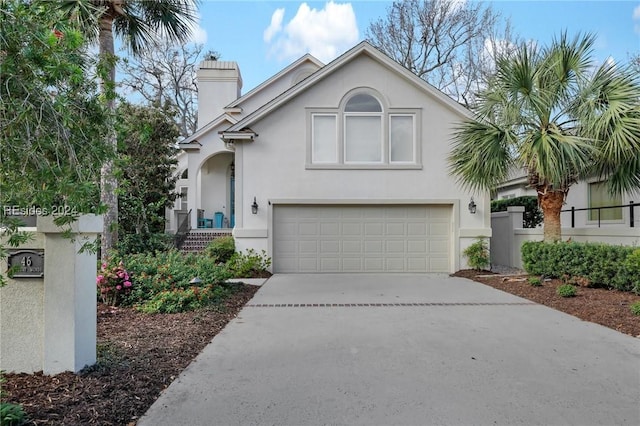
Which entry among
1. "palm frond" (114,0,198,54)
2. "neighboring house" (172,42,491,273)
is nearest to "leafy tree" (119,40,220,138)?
"palm frond" (114,0,198,54)

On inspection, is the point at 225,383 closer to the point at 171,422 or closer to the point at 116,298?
the point at 171,422

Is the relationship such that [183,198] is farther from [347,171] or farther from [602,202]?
[602,202]

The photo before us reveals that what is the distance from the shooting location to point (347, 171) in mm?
11586

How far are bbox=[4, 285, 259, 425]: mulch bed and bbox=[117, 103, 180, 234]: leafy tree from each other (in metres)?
7.41

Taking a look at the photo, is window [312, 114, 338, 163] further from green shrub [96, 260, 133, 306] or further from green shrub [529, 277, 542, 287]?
green shrub [96, 260, 133, 306]

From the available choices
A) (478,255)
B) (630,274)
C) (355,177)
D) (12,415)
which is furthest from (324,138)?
(12,415)

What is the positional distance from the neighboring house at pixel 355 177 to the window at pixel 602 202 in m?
4.36

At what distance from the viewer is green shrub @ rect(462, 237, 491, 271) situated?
11383 millimetres

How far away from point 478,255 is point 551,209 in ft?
8.65

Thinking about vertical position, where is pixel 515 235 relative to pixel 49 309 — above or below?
above

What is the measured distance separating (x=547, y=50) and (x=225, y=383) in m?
9.88

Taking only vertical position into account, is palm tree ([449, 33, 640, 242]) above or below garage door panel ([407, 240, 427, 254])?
above

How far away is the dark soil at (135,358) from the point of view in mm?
3094

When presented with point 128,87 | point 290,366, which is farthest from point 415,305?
point 128,87
